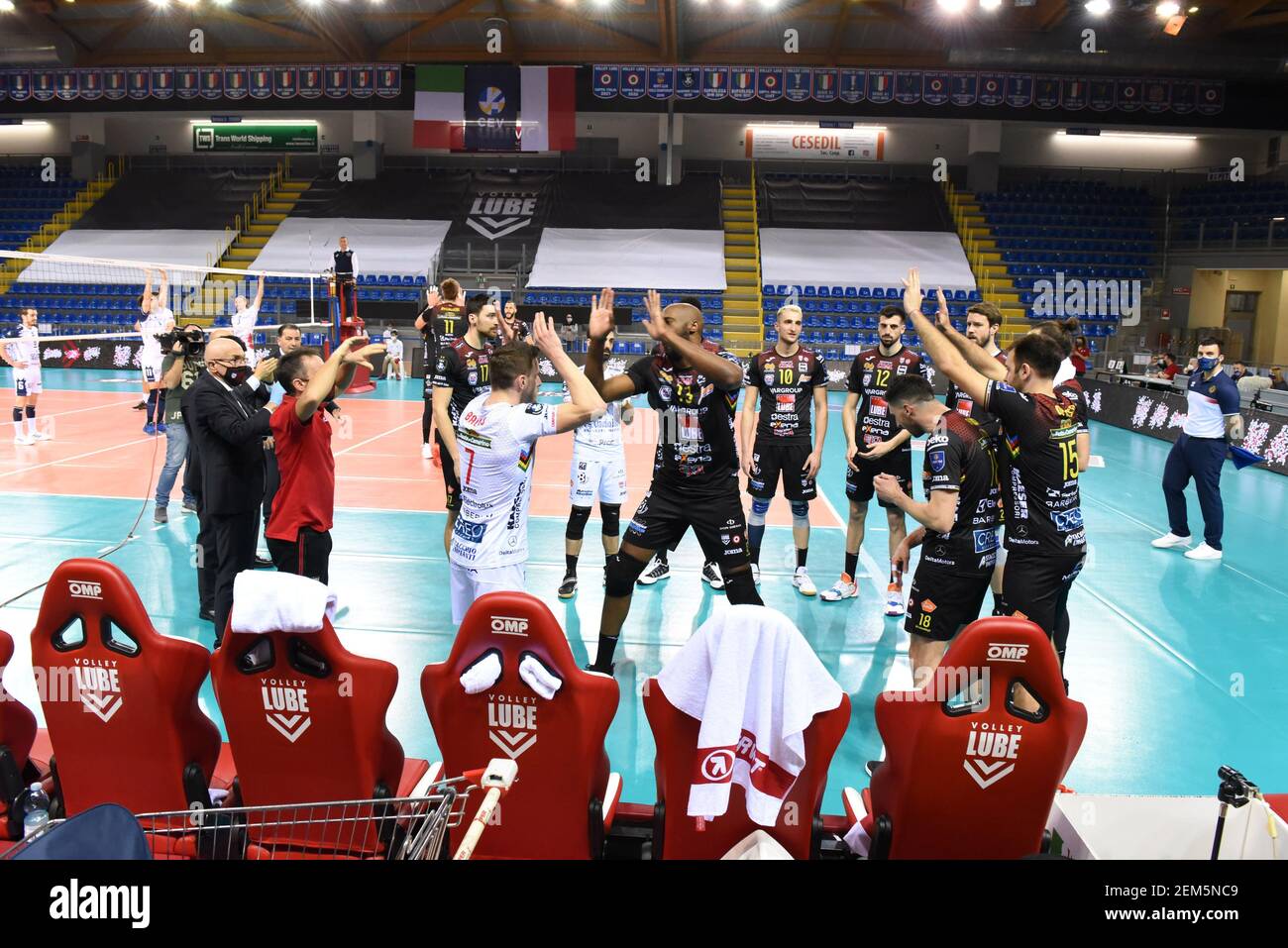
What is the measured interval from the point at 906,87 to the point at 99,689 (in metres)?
26.5

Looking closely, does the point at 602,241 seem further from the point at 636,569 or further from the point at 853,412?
the point at 636,569

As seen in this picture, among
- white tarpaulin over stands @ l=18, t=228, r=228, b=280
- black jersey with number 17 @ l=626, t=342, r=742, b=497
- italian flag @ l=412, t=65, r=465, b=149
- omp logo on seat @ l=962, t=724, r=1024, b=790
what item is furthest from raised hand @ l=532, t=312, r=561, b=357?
white tarpaulin over stands @ l=18, t=228, r=228, b=280

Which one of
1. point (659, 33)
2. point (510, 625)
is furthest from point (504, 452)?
point (659, 33)

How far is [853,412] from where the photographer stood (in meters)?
7.42

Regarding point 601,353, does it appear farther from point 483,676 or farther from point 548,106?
point 548,106

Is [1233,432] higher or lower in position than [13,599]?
higher

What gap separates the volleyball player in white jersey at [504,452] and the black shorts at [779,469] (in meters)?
2.89

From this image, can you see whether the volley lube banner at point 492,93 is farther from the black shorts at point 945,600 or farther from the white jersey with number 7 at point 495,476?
the black shorts at point 945,600

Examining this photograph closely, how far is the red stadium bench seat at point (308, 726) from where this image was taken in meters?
3.01

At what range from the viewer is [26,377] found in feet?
40.8

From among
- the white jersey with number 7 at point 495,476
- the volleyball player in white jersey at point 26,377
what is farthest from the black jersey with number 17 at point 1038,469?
the volleyball player in white jersey at point 26,377

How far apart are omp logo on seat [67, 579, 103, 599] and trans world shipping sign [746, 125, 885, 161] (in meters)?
30.6
